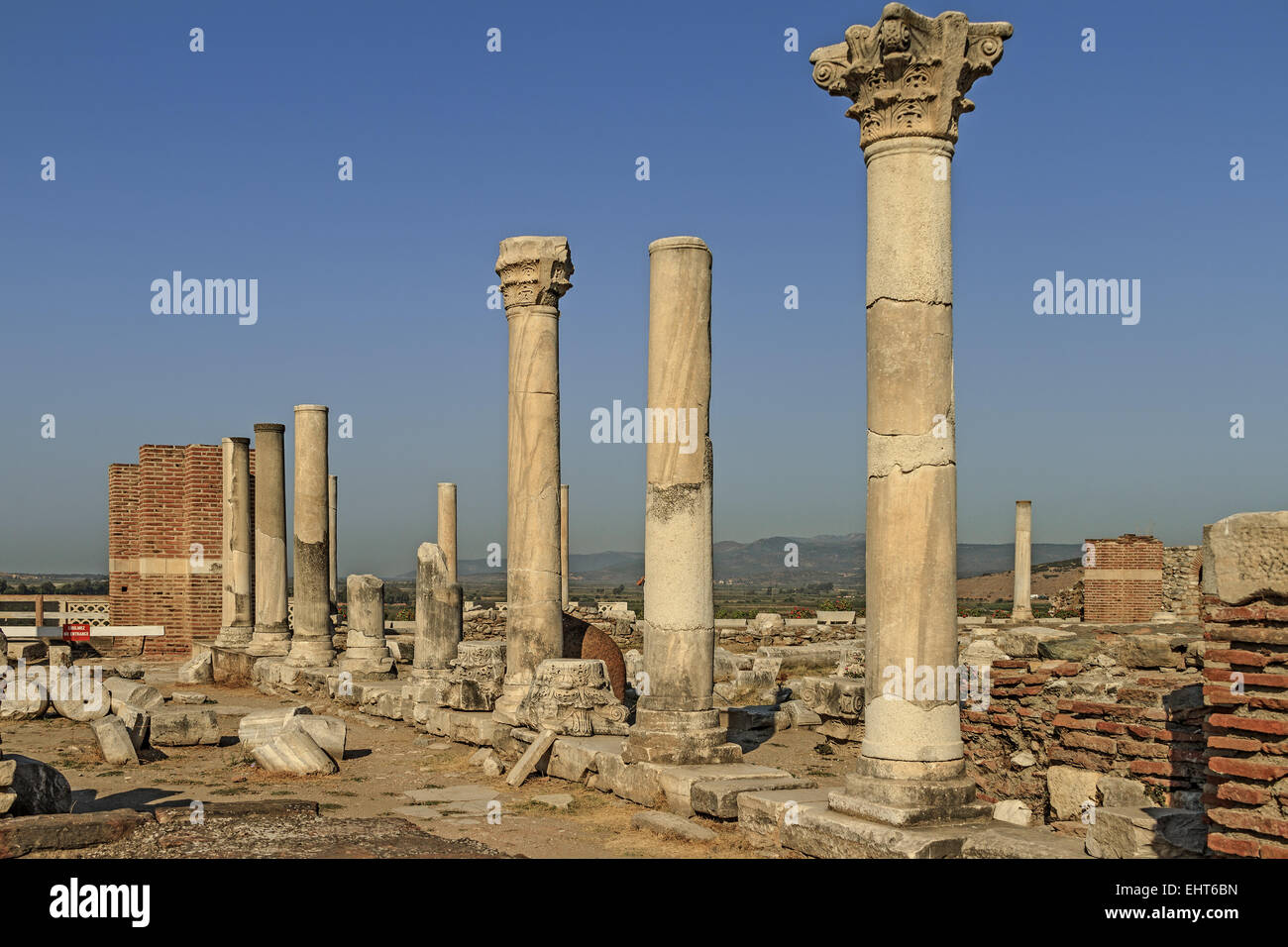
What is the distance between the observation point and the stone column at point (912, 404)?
7.32 meters

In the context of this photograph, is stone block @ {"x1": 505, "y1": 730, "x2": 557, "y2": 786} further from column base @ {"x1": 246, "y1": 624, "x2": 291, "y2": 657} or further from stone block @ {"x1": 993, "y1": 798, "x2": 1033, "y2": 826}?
column base @ {"x1": 246, "y1": 624, "x2": 291, "y2": 657}

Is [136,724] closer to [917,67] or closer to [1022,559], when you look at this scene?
[917,67]

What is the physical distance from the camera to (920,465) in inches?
291

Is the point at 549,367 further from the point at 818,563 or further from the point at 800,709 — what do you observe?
the point at 818,563

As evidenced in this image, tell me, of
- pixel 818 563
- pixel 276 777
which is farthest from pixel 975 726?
pixel 818 563

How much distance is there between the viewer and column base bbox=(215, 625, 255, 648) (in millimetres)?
22125

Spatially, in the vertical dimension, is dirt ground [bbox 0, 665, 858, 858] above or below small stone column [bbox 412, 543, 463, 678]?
below

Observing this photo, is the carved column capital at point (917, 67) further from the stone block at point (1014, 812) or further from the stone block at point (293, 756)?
the stone block at point (293, 756)

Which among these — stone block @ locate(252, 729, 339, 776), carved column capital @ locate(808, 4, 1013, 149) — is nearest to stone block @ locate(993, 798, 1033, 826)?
carved column capital @ locate(808, 4, 1013, 149)

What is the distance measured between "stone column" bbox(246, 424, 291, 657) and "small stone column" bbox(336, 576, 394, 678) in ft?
7.30

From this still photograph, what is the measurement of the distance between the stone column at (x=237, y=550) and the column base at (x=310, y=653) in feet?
9.60

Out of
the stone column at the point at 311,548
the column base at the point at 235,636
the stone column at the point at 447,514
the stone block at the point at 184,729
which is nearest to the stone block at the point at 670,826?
the stone block at the point at 184,729
